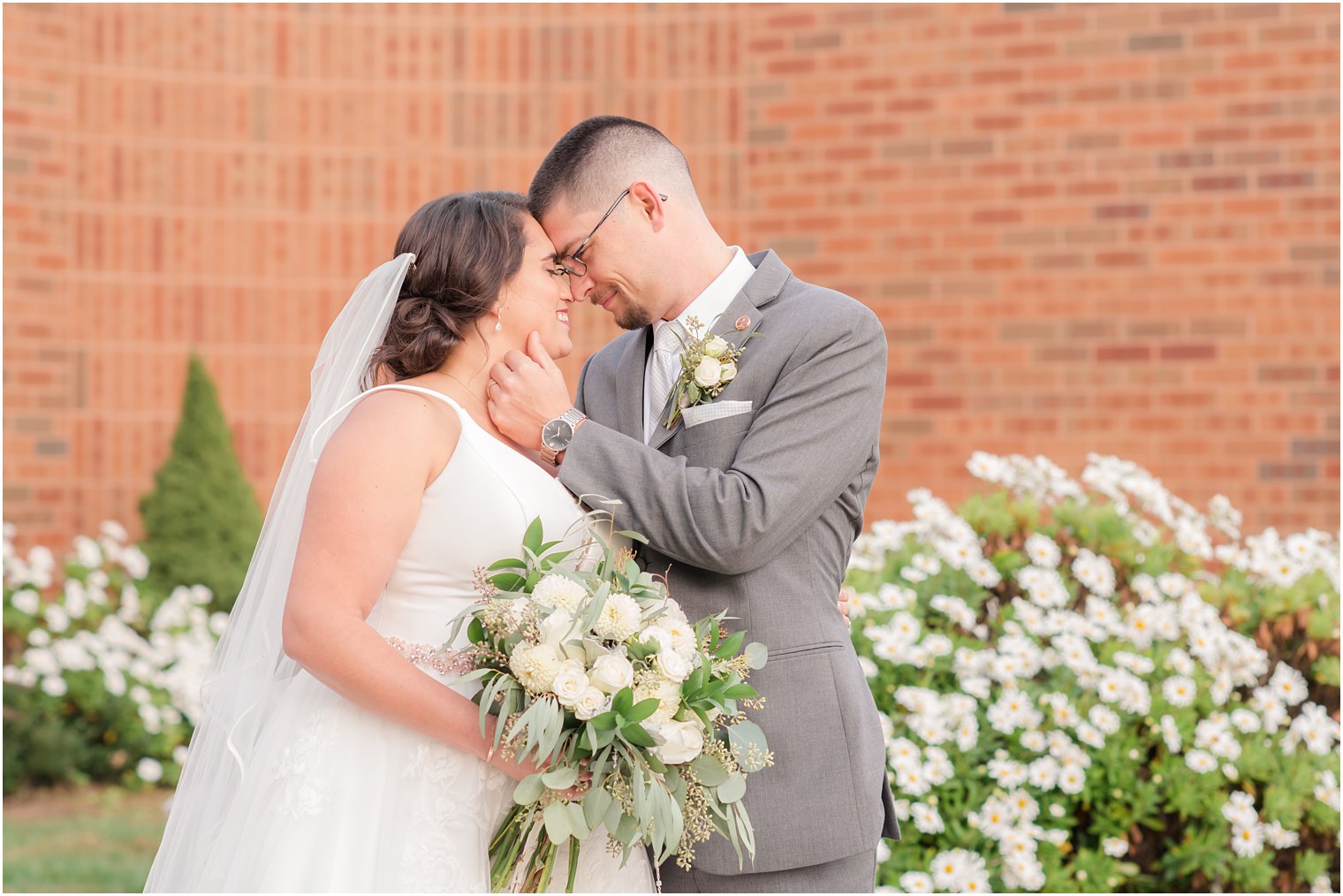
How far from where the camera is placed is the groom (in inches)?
114

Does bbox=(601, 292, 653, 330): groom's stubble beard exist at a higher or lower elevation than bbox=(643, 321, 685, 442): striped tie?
higher

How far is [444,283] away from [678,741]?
4.26 feet

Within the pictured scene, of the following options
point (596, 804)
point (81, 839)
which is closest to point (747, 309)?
point (596, 804)

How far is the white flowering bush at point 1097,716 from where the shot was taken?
445 cm

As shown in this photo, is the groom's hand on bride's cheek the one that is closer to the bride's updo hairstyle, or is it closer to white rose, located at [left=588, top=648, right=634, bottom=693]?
the bride's updo hairstyle

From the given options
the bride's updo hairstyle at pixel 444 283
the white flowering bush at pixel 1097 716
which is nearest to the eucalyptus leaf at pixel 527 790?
the bride's updo hairstyle at pixel 444 283

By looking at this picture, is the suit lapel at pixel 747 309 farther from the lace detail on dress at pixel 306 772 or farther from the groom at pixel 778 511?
the lace detail on dress at pixel 306 772

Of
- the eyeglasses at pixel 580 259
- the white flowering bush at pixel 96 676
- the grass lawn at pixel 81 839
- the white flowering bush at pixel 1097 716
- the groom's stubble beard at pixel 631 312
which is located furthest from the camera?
the white flowering bush at pixel 96 676

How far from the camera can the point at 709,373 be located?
3113 millimetres

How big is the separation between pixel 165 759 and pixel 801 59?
18.0 feet

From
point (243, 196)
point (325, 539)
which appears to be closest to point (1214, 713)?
point (325, 539)

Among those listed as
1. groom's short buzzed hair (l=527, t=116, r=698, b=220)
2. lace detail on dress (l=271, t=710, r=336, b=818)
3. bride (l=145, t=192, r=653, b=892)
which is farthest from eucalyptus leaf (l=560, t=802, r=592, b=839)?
groom's short buzzed hair (l=527, t=116, r=698, b=220)

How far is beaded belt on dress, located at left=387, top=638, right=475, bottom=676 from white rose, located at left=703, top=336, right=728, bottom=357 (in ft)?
3.06

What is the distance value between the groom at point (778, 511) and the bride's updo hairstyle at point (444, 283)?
0.55 feet
